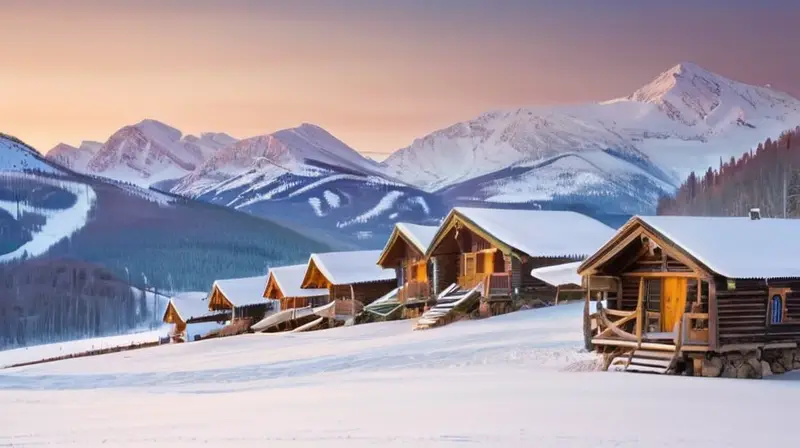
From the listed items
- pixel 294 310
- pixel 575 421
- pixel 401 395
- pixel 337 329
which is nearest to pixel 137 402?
pixel 401 395

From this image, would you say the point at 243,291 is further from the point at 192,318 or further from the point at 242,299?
the point at 192,318

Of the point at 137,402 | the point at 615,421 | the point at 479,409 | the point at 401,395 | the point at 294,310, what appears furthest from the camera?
the point at 294,310

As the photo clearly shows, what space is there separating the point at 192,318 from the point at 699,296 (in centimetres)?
6112

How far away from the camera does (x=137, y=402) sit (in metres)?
26.3

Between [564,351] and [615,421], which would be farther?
[564,351]

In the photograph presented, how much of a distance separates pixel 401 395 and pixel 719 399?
7.18 metres

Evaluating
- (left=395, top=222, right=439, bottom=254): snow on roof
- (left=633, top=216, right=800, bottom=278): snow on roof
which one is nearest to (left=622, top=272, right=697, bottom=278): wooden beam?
(left=633, top=216, right=800, bottom=278): snow on roof

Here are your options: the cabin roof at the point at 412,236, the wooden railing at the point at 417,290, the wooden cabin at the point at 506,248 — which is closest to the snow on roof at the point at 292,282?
the cabin roof at the point at 412,236

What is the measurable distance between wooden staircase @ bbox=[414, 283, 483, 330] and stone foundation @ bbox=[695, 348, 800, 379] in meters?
18.3

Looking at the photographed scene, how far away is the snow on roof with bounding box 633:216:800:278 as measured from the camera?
2777 centimetres

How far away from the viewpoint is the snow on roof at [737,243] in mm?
27766

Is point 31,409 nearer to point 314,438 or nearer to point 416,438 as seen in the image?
point 314,438

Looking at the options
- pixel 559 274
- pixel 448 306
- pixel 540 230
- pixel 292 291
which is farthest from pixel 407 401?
pixel 292 291

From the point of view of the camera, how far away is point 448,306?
47.6 metres
